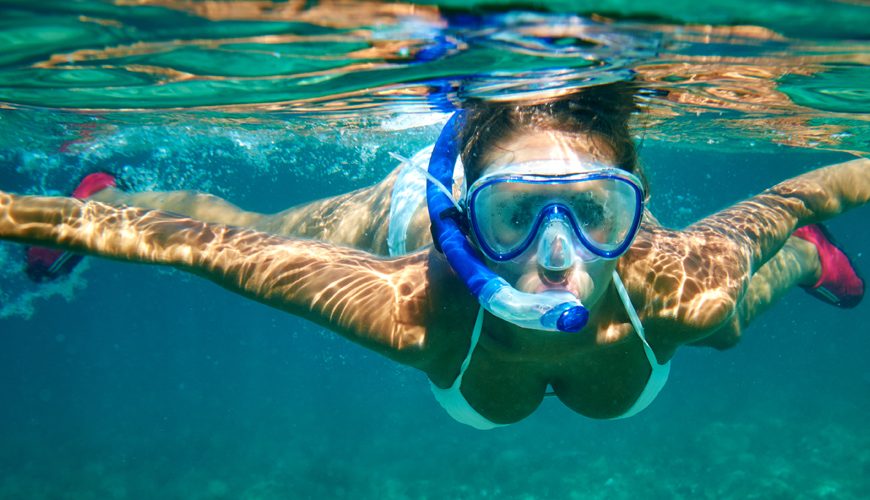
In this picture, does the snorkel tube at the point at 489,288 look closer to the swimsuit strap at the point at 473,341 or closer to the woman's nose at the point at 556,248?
the woman's nose at the point at 556,248

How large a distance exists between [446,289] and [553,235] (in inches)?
39.1

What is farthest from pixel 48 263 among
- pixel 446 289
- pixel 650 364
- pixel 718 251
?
pixel 718 251

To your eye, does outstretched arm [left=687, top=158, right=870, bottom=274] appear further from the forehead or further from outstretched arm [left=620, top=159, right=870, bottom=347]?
the forehead

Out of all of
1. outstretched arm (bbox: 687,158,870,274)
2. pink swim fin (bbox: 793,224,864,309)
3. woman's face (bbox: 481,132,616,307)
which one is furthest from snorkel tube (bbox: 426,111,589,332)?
pink swim fin (bbox: 793,224,864,309)

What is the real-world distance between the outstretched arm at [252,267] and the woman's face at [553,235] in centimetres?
80

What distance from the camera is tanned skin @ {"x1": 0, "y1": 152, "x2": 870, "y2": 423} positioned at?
11.7 ft

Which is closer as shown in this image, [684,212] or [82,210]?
[82,210]

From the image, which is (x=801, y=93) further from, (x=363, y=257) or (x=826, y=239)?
(x=363, y=257)

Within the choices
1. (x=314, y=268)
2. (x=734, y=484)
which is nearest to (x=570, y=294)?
(x=314, y=268)

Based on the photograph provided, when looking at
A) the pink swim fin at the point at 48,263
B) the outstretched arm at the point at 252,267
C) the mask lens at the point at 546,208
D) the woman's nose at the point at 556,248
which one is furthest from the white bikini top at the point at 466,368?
the pink swim fin at the point at 48,263

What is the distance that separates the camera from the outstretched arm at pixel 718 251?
12.5 feet

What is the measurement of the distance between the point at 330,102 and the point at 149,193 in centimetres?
428

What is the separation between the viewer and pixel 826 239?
23.6 ft

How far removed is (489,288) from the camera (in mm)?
2818
